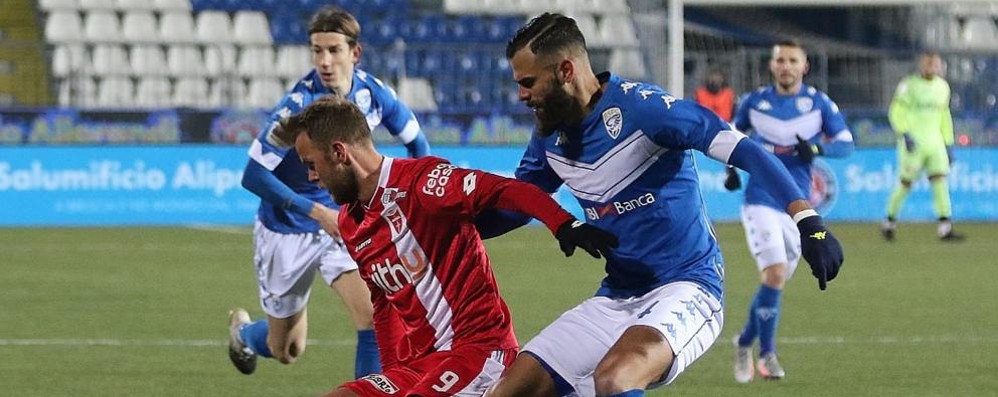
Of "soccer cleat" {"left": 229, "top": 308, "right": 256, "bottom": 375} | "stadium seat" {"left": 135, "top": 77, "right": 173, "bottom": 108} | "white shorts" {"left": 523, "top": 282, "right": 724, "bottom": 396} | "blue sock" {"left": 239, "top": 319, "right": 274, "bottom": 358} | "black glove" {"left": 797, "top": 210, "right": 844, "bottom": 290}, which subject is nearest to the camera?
"black glove" {"left": 797, "top": 210, "right": 844, "bottom": 290}

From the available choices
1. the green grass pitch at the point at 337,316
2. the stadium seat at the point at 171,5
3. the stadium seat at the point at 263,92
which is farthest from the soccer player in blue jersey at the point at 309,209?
the stadium seat at the point at 171,5

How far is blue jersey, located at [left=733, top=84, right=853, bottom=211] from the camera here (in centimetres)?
980

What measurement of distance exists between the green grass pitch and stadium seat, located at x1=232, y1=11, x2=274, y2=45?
6.69 meters

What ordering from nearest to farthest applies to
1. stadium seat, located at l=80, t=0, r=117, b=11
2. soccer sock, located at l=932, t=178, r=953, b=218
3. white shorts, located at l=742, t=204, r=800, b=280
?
white shorts, located at l=742, t=204, r=800, b=280
soccer sock, located at l=932, t=178, r=953, b=218
stadium seat, located at l=80, t=0, r=117, b=11

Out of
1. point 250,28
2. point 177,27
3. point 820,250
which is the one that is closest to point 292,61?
point 250,28

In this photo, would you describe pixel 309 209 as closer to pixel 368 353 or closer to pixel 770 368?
pixel 368 353

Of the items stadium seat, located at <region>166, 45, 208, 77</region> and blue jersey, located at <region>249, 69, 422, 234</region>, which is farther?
stadium seat, located at <region>166, 45, 208, 77</region>

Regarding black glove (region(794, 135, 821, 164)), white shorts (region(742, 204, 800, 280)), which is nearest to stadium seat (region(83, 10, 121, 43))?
white shorts (region(742, 204, 800, 280))

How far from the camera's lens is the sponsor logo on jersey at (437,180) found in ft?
17.4

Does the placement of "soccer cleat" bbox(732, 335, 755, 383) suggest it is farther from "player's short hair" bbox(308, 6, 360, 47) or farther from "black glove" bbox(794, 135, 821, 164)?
"player's short hair" bbox(308, 6, 360, 47)

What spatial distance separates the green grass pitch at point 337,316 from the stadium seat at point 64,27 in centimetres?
634

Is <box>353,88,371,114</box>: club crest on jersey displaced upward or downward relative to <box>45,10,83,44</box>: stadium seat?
upward

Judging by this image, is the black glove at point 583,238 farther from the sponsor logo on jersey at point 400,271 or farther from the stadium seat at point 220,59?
the stadium seat at point 220,59

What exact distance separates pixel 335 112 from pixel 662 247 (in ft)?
3.81
